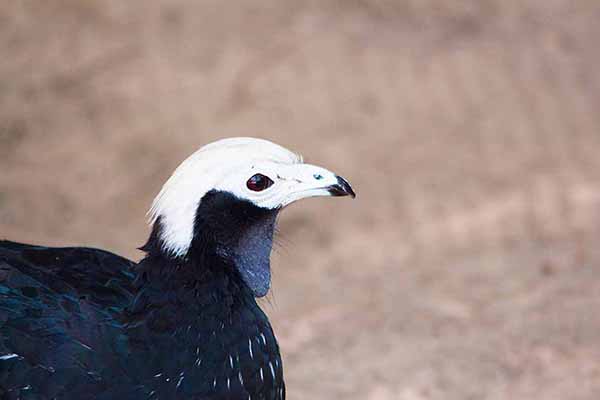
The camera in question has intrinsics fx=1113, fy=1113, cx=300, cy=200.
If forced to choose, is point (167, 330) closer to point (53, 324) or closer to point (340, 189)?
point (53, 324)

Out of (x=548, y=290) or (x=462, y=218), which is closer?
(x=548, y=290)

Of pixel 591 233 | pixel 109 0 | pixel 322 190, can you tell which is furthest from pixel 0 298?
pixel 109 0

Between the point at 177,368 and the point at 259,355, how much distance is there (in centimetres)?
27

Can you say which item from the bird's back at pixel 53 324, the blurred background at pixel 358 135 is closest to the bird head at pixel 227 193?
the bird's back at pixel 53 324

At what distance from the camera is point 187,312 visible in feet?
11.7

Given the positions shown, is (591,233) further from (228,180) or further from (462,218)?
(228,180)

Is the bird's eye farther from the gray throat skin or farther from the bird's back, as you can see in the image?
the bird's back

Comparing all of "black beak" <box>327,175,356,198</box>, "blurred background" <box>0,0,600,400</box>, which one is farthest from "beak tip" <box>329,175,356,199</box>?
"blurred background" <box>0,0,600,400</box>

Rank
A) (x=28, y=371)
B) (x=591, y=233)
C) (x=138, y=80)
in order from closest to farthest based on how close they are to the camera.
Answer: (x=28, y=371) < (x=591, y=233) < (x=138, y=80)

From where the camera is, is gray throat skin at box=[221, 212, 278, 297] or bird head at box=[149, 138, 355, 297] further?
gray throat skin at box=[221, 212, 278, 297]

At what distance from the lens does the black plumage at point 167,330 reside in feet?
11.4

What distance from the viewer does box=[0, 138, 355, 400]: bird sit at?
3.49 m

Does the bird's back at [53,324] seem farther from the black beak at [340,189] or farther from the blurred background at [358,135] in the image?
the blurred background at [358,135]

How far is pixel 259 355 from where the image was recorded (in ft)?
11.9
